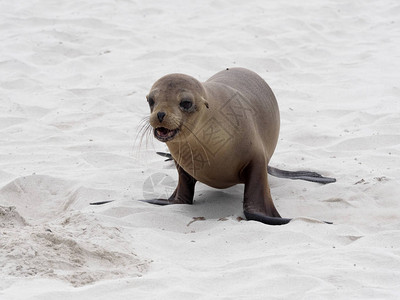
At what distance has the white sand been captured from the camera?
307 cm

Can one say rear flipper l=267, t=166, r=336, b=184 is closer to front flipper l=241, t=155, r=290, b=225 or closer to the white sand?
the white sand

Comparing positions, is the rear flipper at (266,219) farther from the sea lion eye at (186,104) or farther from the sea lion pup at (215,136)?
the sea lion eye at (186,104)

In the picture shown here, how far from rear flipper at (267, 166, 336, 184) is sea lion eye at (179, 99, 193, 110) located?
3.61 ft

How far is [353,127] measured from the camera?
5918 millimetres

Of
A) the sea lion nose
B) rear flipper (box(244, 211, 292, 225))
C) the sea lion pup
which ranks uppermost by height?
the sea lion nose

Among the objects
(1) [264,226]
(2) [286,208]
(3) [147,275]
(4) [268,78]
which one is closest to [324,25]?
(4) [268,78]

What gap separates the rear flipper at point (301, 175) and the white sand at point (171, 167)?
11cm

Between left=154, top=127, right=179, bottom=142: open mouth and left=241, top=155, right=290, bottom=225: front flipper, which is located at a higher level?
left=154, top=127, right=179, bottom=142: open mouth

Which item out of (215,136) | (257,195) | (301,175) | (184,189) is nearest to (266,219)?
(257,195)

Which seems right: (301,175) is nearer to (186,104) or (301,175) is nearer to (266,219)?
(266,219)

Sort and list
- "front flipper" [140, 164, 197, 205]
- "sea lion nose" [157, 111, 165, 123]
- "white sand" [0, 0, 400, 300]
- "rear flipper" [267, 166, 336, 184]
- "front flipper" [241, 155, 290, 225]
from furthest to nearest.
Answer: "rear flipper" [267, 166, 336, 184] < "front flipper" [140, 164, 197, 205] < "front flipper" [241, 155, 290, 225] < "sea lion nose" [157, 111, 165, 123] < "white sand" [0, 0, 400, 300]

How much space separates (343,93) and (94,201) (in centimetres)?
322

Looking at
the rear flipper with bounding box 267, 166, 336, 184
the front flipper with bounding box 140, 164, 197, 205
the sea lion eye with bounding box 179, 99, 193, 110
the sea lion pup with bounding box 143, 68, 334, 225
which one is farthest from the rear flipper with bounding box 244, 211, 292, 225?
the rear flipper with bounding box 267, 166, 336, 184

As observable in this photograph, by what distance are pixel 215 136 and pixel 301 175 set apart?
0.93 metres
